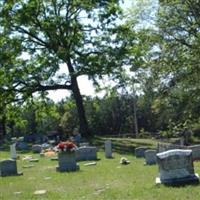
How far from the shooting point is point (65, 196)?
12.5m

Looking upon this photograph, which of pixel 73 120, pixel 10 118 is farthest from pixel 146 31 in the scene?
pixel 73 120

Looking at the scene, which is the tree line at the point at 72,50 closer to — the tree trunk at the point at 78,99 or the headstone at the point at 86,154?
the tree trunk at the point at 78,99

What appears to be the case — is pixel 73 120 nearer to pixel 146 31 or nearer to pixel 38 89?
pixel 38 89

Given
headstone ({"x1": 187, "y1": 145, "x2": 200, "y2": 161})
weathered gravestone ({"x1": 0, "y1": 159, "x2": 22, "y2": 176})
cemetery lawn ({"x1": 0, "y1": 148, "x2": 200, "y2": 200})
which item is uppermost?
headstone ({"x1": 187, "y1": 145, "x2": 200, "y2": 161})

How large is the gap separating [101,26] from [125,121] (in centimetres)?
3862

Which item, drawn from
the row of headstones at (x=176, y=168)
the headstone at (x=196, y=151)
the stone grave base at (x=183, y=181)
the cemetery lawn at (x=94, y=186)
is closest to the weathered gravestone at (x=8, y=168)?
the cemetery lawn at (x=94, y=186)

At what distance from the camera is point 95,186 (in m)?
14.2

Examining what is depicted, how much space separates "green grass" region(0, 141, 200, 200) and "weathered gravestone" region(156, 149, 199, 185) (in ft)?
1.36

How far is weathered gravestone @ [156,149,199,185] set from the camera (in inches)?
516

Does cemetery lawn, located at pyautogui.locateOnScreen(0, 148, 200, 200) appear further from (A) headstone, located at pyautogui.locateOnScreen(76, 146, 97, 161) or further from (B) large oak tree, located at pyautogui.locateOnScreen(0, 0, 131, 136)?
(B) large oak tree, located at pyautogui.locateOnScreen(0, 0, 131, 136)

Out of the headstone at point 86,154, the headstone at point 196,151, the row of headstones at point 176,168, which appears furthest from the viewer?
the headstone at point 86,154

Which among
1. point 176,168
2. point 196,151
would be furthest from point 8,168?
point 176,168

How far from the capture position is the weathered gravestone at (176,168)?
1310 centimetres

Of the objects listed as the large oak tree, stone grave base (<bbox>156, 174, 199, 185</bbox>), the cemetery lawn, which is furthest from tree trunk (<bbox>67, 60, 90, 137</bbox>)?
stone grave base (<bbox>156, 174, 199, 185</bbox>)
